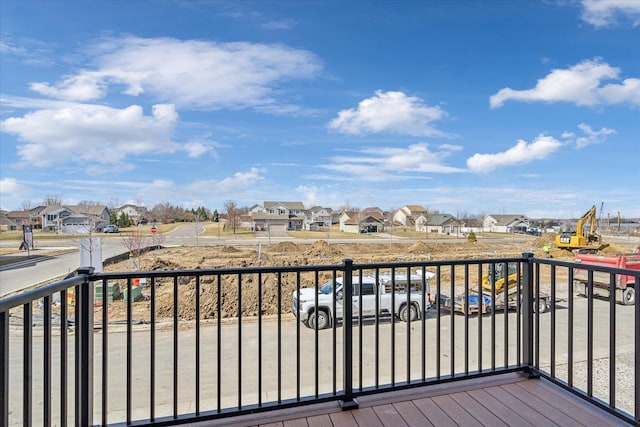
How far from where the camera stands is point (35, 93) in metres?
11.6

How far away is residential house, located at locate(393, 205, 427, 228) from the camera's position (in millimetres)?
42688

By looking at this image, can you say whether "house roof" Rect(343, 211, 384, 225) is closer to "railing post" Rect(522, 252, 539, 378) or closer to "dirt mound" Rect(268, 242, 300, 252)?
"dirt mound" Rect(268, 242, 300, 252)

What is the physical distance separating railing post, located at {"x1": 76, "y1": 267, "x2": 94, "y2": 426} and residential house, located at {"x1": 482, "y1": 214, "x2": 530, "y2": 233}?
4175 centimetres

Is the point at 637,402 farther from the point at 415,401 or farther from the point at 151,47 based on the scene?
the point at 151,47

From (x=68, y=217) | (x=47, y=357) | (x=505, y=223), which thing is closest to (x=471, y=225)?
(x=505, y=223)

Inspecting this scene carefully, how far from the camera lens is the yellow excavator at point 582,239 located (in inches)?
660

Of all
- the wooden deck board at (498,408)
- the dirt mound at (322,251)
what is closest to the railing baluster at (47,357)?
the wooden deck board at (498,408)

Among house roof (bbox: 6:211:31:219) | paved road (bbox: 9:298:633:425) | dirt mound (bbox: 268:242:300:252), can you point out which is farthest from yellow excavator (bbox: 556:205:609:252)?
house roof (bbox: 6:211:31:219)

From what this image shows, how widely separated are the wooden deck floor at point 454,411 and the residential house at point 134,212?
29530 millimetres

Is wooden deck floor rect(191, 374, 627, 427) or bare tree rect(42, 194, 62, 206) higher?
bare tree rect(42, 194, 62, 206)

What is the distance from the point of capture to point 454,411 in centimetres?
181

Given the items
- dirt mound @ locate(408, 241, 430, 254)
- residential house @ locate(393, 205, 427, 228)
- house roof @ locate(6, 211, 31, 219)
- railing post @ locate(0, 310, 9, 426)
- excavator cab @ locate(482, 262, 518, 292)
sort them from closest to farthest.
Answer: railing post @ locate(0, 310, 9, 426), excavator cab @ locate(482, 262, 518, 292), dirt mound @ locate(408, 241, 430, 254), house roof @ locate(6, 211, 31, 219), residential house @ locate(393, 205, 427, 228)

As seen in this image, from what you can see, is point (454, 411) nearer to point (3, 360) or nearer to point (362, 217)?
point (3, 360)

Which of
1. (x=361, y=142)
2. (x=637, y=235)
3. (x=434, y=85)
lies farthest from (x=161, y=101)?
(x=637, y=235)
